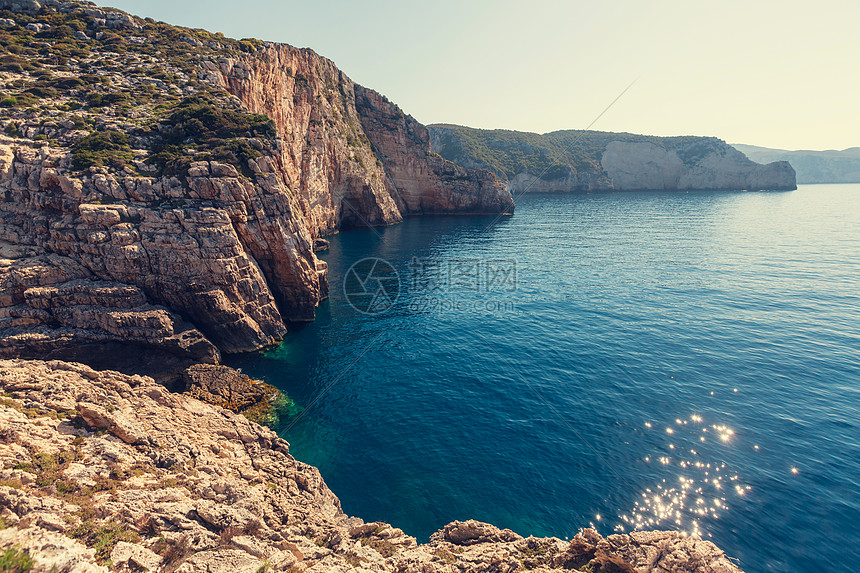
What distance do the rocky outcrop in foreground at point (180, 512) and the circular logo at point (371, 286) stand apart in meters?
27.7

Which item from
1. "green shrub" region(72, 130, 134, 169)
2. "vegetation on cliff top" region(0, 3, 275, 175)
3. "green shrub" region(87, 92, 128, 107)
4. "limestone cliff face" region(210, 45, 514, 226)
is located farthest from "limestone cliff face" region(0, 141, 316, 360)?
"limestone cliff face" region(210, 45, 514, 226)

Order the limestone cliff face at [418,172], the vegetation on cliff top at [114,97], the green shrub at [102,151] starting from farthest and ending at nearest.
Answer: the limestone cliff face at [418,172] < the vegetation on cliff top at [114,97] < the green shrub at [102,151]

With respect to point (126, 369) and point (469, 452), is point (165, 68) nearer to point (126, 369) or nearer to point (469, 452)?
point (126, 369)

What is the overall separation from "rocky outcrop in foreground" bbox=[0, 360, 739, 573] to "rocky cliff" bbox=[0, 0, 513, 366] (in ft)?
32.6

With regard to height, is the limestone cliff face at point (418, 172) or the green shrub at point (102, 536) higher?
the limestone cliff face at point (418, 172)

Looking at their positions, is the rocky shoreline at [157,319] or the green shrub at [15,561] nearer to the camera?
the green shrub at [15,561]

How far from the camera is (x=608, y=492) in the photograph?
20156 millimetres

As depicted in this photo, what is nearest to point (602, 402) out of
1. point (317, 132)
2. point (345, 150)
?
point (317, 132)

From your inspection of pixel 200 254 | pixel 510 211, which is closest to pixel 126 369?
pixel 200 254

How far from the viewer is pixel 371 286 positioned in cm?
5403

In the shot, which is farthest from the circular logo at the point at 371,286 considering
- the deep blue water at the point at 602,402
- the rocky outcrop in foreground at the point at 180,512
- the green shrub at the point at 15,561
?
the green shrub at the point at 15,561

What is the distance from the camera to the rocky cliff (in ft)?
94.6

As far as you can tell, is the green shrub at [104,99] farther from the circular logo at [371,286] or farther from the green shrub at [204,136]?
the circular logo at [371,286]

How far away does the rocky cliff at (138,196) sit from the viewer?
94.6 ft
